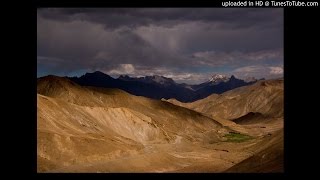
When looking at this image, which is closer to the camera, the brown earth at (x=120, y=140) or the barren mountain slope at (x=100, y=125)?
the brown earth at (x=120, y=140)

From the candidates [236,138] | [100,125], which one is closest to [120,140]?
[100,125]

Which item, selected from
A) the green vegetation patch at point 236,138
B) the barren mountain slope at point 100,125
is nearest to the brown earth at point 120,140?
the barren mountain slope at point 100,125

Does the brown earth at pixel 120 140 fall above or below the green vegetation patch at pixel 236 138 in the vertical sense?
above

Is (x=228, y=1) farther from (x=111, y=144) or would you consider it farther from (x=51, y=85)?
(x=51, y=85)

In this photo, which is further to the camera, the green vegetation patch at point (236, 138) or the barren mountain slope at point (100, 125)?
the green vegetation patch at point (236, 138)

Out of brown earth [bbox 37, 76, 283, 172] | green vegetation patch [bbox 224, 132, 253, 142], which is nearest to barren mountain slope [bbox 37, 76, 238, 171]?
brown earth [bbox 37, 76, 283, 172]

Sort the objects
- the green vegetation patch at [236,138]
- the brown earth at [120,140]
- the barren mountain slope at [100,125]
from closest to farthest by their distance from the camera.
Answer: the brown earth at [120,140] < the barren mountain slope at [100,125] < the green vegetation patch at [236,138]

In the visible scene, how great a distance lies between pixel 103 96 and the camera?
123m

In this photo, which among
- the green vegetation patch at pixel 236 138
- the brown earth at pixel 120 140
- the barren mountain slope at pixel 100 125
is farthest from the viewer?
the green vegetation patch at pixel 236 138

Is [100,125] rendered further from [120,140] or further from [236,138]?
[236,138]

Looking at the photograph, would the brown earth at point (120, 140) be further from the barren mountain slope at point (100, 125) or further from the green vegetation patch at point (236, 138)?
→ the green vegetation patch at point (236, 138)

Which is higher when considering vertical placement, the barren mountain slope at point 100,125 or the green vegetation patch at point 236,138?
the barren mountain slope at point 100,125

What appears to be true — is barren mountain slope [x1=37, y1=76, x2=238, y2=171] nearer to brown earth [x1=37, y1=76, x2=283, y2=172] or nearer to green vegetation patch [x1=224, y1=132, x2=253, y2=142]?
brown earth [x1=37, y1=76, x2=283, y2=172]
